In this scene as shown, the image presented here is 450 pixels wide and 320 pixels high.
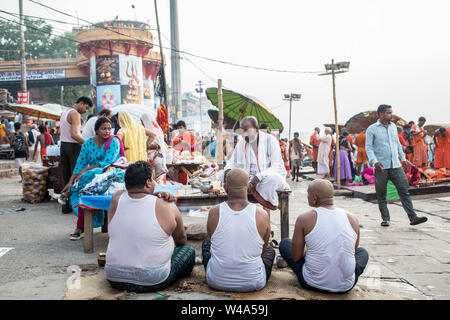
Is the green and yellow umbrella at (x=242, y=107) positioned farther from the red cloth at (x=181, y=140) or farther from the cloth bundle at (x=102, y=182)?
the cloth bundle at (x=102, y=182)

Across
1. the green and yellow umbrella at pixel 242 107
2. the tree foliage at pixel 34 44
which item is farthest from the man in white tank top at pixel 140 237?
the tree foliage at pixel 34 44

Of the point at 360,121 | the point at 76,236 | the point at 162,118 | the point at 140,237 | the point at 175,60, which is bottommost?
the point at 76,236

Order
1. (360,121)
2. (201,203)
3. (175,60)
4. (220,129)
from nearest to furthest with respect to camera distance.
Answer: (201,203)
(220,129)
(360,121)
(175,60)

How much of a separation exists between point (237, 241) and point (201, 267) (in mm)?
1060

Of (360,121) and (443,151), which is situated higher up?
(360,121)

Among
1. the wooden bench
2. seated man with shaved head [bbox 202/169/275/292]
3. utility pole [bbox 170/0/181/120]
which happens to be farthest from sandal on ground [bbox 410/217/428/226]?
utility pole [bbox 170/0/181/120]

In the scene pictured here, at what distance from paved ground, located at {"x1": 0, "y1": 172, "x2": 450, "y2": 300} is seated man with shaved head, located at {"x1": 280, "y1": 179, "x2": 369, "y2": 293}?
0.51 ft

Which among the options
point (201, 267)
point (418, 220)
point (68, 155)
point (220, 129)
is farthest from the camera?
point (220, 129)

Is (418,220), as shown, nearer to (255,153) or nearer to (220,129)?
(255,153)

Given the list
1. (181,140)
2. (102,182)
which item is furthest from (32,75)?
(102,182)

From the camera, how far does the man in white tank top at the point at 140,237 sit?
296 cm

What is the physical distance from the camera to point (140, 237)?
2.94 meters

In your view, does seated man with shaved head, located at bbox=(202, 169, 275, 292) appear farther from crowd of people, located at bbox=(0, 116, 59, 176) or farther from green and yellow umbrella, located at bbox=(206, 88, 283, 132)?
green and yellow umbrella, located at bbox=(206, 88, 283, 132)

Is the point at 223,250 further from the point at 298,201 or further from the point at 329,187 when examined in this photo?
the point at 298,201
